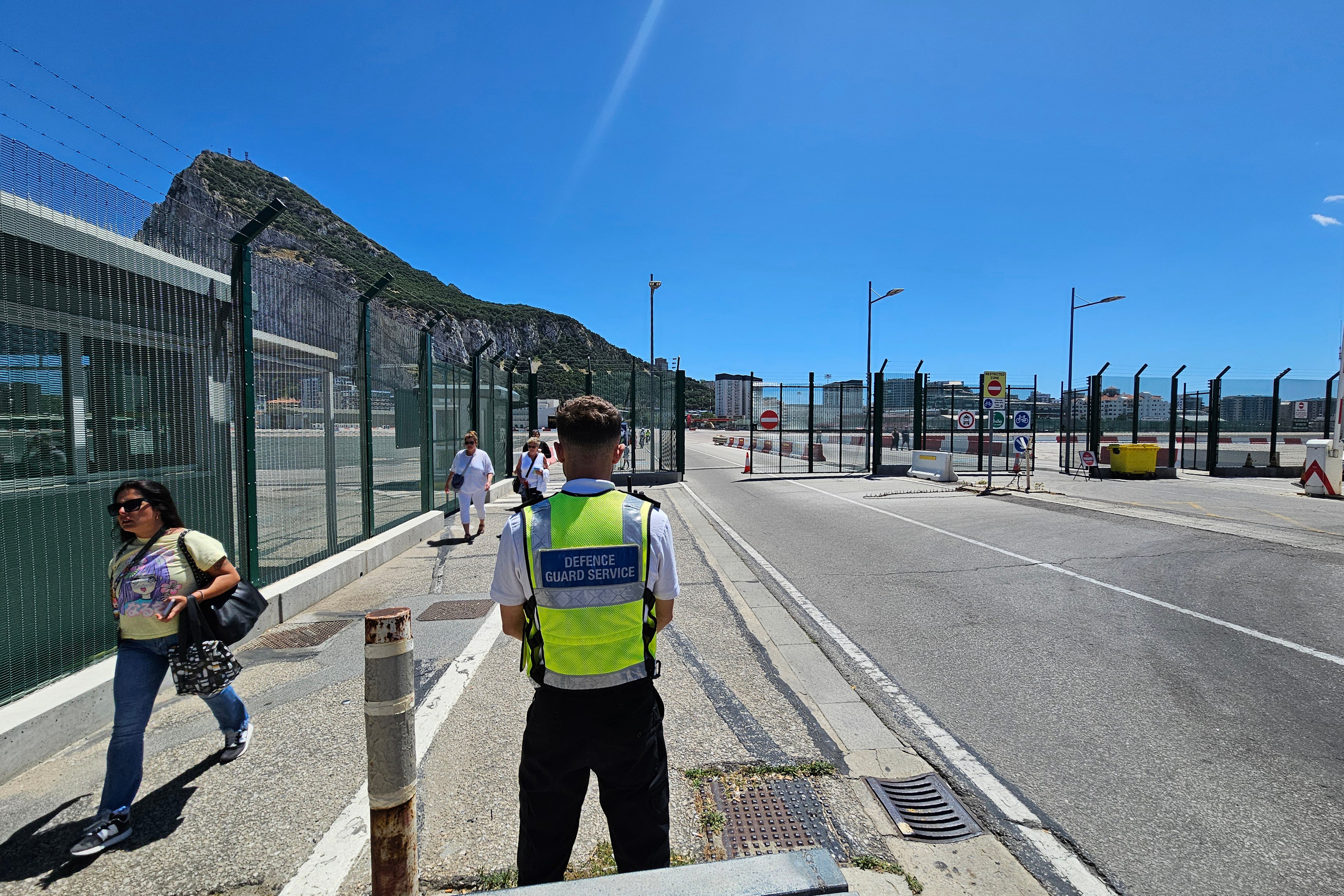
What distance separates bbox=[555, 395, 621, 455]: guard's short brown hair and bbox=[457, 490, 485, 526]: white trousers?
8243 millimetres

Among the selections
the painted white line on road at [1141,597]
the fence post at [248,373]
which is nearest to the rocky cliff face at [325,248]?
the fence post at [248,373]

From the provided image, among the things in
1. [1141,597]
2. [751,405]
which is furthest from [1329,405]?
[1141,597]

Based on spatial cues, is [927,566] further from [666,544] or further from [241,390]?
[241,390]

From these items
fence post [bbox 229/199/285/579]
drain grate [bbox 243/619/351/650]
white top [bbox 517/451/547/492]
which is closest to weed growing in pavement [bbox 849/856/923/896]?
drain grate [bbox 243/619/351/650]

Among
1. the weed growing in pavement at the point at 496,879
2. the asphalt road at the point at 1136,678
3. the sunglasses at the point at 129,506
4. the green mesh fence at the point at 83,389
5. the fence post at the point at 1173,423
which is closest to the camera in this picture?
the weed growing in pavement at the point at 496,879

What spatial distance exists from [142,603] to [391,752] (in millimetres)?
1918

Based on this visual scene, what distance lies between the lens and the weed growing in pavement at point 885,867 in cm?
264

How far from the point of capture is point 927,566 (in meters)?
8.42

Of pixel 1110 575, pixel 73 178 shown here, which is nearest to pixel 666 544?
pixel 73 178

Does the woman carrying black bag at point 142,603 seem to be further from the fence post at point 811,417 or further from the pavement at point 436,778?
the fence post at point 811,417

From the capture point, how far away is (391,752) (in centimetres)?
204

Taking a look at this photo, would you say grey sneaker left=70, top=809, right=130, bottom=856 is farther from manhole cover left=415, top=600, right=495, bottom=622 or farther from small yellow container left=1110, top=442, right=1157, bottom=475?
small yellow container left=1110, top=442, right=1157, bottom=475

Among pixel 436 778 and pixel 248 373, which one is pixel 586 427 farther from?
pixel 248 373

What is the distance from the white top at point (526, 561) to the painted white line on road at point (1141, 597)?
5.65 meters
